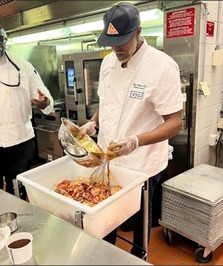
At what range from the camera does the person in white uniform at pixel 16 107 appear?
6.07ft

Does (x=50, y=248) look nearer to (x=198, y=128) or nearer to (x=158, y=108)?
(x=158, y=108)

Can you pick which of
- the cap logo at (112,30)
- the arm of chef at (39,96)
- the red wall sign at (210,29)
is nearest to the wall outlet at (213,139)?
the red wall sign at (210,29)

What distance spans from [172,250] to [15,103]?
5.04 feet

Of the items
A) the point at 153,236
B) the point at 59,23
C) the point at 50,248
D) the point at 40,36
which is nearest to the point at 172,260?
the point at 153,236

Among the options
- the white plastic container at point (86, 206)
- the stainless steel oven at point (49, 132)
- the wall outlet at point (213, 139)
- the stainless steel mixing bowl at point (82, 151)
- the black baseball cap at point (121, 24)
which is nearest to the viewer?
the white plastic container at point (86, 206)

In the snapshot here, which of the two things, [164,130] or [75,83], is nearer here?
[164,130]

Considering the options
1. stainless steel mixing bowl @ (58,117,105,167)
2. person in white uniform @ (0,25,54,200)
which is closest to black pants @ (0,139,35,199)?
person in white uniform @ (0,25,54,200)

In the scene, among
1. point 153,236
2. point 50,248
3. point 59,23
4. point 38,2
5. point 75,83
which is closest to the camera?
point 50,248

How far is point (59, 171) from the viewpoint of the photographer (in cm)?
129

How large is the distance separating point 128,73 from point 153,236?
1363 millimetres

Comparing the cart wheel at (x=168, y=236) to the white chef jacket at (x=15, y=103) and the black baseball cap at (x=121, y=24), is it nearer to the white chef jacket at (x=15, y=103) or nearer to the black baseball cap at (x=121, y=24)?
the white chef jacket at (x=15, y=103)

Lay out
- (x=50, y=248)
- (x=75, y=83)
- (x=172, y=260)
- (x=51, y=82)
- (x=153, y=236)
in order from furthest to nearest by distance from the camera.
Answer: (x=51, y=82)
(x=75, y=83)
(x=153, y=236)
(x=172, y=260)
(x=50, y=248)

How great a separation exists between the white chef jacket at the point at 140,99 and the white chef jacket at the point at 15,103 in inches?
27.8

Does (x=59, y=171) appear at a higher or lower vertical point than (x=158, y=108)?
lower
